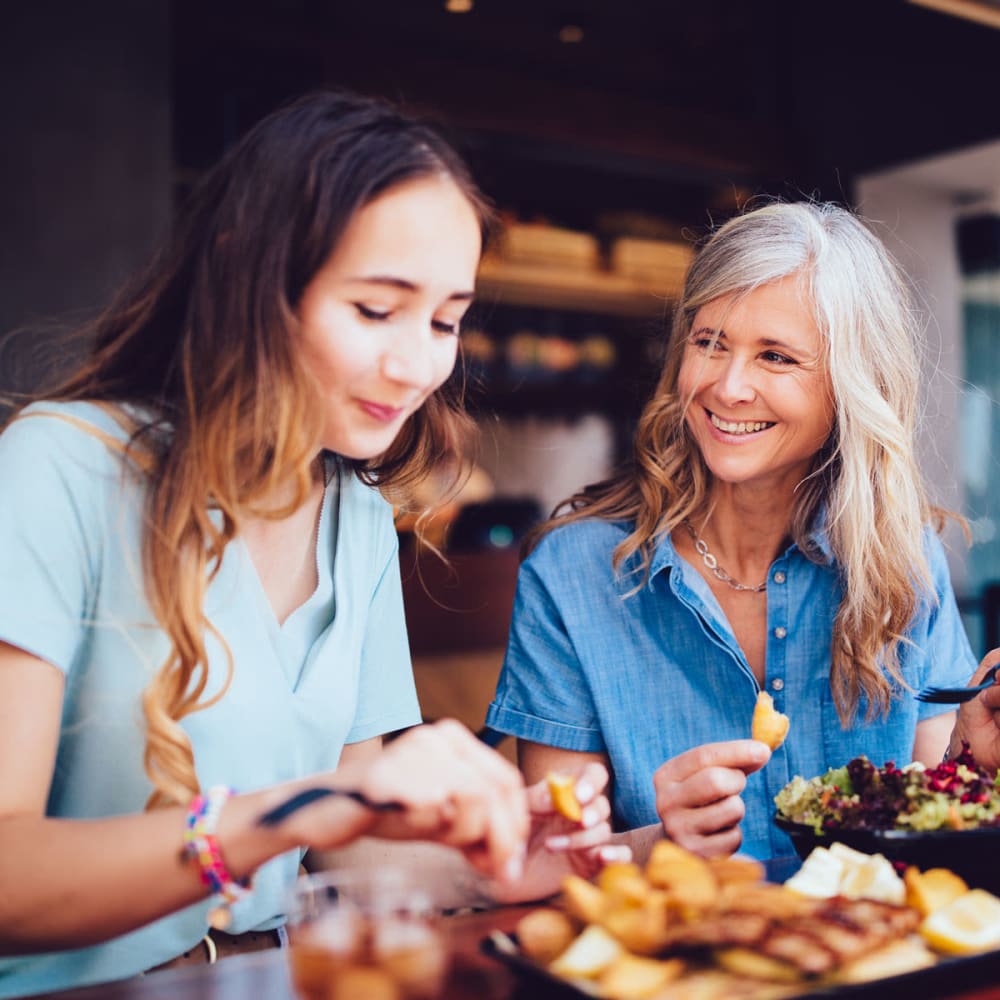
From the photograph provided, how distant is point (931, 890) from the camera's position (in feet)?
3.69

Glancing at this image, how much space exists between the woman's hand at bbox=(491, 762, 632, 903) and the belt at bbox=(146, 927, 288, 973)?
358mm

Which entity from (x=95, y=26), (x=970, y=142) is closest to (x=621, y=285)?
(x=970, y=142)

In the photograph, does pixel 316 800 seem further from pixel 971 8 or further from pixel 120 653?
pixel 971 8

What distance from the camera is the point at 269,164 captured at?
134cm

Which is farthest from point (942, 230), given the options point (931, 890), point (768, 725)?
point (931, 890)

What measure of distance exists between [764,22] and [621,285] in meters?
1.38

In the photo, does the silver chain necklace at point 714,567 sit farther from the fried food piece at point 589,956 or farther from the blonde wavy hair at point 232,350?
the fried food piece at point 589,956

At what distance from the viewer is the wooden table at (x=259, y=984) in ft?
3.35

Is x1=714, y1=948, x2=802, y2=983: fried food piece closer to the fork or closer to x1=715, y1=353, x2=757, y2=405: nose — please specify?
the fork

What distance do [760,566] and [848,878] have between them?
927mm

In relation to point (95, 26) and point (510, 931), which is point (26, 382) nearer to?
point (95, 26)

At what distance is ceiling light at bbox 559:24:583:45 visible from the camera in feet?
16.0

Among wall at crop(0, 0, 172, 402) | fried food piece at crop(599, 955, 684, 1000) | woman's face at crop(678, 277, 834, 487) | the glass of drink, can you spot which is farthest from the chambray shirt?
wall at crop(0, 0, 172, 402)

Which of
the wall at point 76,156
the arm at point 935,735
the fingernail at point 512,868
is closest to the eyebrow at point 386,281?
the fingernail at point 512,868
